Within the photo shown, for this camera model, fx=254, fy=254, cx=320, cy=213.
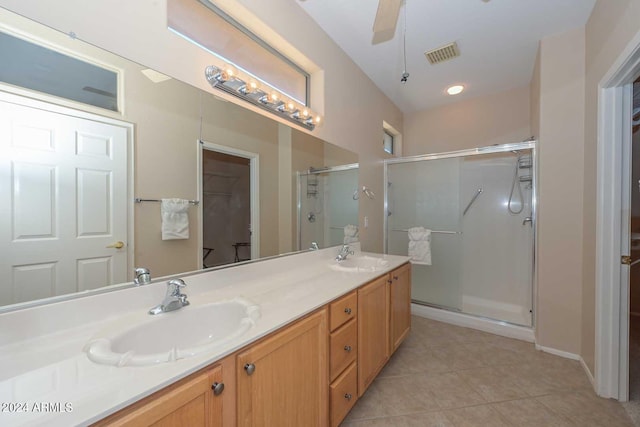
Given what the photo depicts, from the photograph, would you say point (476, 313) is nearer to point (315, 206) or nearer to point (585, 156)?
point (585, 156)

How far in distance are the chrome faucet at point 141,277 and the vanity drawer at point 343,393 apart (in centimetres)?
98

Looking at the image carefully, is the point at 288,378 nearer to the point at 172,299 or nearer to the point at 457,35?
the point at 172,299

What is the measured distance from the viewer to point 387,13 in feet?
4.24

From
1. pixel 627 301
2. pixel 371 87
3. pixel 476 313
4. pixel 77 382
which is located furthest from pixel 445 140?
pixel 77 382

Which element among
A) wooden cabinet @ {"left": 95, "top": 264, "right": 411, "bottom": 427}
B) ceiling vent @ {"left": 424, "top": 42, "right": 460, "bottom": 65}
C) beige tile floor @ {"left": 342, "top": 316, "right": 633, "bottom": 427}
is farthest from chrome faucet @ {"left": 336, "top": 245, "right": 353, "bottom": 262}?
ceiling vent @ {"left": 424, "top": 42, "right": 460, "bottom": 65}

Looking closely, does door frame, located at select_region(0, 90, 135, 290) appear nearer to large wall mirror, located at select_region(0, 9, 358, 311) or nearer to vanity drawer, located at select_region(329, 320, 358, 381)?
large wall mirror, located at select_region(0, 9, 358, 311)

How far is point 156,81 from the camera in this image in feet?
3.57

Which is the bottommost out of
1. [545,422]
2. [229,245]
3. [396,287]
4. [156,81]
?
[545,422]

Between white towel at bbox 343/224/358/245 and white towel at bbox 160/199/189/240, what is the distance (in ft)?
4.87

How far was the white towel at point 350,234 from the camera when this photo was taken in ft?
7.93

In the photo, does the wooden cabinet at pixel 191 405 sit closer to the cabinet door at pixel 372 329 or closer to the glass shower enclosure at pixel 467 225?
the cabinet door at pixel 372 329

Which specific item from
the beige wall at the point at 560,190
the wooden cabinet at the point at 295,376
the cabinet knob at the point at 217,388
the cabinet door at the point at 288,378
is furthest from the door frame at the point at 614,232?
the cabinet knob at the point at 217,388

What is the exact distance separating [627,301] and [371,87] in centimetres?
264

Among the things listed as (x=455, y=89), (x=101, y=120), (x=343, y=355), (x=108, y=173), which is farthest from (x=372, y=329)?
(x=455, y=89)
